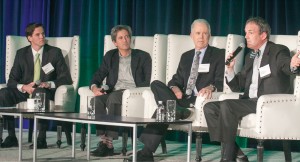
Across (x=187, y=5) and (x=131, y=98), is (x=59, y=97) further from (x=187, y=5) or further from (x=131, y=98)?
(x=187, y=5)

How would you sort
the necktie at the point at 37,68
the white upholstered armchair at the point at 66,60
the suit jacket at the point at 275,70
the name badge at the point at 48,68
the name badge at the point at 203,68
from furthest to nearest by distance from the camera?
1. the necktie at the point at 37,68
2. the name badge at the point at 48,68
3. the white upholstered armchair at the point at 66,60
4. the name badge at the point at 203,68
5. the suit jacket at the point at 275,70

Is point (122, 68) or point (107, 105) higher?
point (122, 68)

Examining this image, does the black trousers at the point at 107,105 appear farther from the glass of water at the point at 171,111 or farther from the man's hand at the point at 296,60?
the man's hand at the point at 296,60

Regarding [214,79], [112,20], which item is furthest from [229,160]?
[112,20]

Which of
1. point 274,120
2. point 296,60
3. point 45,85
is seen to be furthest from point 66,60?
point 296,60

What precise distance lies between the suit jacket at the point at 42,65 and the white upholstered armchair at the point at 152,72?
294 mm

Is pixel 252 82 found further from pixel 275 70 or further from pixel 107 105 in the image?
pixel 107 105

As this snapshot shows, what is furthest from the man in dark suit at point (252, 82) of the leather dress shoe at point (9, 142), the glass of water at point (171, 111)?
the leather dress shoe at point (9, 142)

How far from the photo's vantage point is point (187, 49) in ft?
19.5

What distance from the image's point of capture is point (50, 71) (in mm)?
6395

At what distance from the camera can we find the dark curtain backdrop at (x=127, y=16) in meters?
6.49

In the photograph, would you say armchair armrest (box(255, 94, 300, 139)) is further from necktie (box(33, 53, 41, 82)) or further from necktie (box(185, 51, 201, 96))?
necktie (box(33, 53, 41, 82))

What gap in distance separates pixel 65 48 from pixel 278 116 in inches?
102

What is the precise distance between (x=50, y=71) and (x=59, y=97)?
0.29 m
